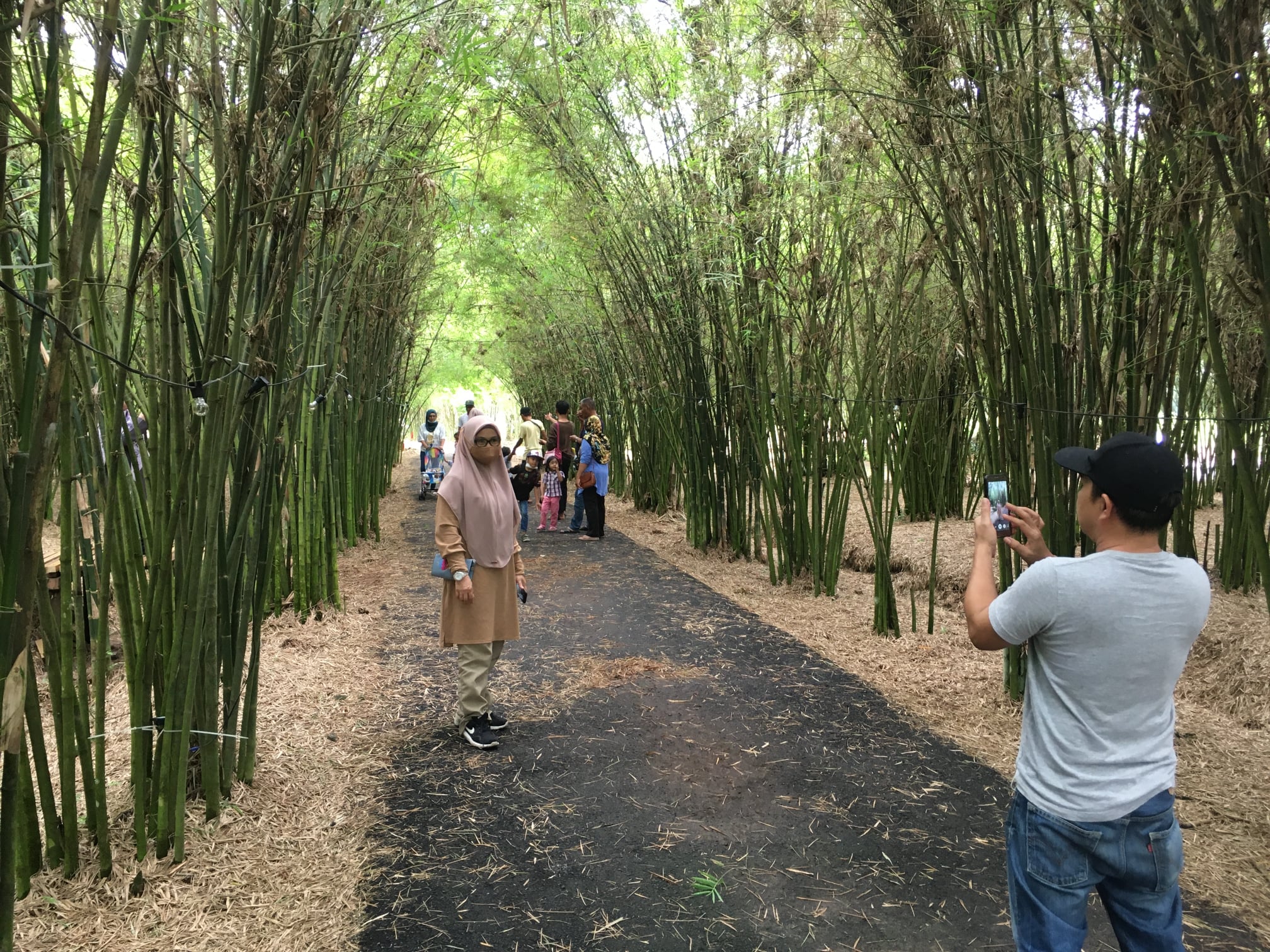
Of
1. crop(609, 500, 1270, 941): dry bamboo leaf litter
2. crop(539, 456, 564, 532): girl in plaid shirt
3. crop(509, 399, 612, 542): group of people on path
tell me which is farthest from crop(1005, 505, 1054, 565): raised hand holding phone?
crop(539, 456, 564, 532): girl in plaid shirt

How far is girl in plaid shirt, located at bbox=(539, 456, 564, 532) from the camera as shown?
8.88m

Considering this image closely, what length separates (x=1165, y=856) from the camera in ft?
4.21

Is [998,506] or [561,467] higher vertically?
[998,506]

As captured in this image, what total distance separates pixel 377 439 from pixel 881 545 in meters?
6.02

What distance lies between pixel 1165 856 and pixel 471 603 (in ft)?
7.70

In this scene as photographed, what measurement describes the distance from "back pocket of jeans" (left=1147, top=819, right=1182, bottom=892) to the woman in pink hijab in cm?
227

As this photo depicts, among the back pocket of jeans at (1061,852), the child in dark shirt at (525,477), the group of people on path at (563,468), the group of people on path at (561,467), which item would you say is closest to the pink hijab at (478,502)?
the back pocket of jeans at (1061,852)

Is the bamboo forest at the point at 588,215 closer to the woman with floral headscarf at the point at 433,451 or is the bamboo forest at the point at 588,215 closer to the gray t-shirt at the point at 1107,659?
the gray t-shirt at the point at 1107,659

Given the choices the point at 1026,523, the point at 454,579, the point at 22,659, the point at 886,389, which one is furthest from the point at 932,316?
the point at 22,659

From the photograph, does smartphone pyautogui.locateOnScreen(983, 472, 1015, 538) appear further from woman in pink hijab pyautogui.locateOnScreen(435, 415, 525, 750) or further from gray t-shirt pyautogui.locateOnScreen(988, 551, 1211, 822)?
woman in pink hijab pyautogui.locateOnScreen(435, 415, 525, 750)

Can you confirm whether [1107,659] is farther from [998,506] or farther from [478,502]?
[478,502]

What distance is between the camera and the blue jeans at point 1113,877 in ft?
4.20

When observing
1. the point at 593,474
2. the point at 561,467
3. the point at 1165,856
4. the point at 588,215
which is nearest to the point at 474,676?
the point at 1165,856

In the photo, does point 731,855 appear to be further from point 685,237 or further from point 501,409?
point 501,409
